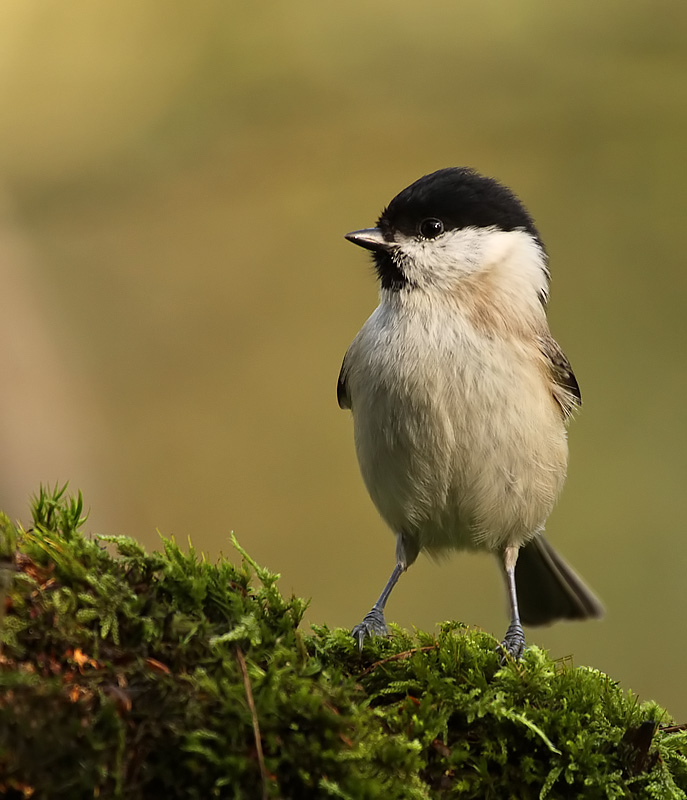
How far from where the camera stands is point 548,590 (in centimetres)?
324

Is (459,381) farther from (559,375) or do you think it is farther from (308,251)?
(308,251)

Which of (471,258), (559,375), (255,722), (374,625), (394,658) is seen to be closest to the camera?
(255,722)

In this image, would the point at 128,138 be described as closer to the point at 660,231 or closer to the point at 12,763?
the point at 660,231

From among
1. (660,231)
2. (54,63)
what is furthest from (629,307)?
(54,63)

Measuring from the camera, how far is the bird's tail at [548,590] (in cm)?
318

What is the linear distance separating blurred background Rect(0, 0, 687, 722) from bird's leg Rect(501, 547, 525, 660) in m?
2.17

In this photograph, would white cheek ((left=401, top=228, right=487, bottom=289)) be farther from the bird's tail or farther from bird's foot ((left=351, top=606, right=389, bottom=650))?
the bird's tail

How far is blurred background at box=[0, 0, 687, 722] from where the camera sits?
474cm

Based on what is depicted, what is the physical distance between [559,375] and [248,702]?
6.36 ft

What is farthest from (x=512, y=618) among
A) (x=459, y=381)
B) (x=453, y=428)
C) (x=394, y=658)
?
(x=394, y=658)

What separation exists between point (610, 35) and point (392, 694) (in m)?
4.63

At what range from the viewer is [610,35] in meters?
4.84

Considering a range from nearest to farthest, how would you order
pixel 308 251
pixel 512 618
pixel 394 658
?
1. pixel 394 658
2. pixel 512 618
3. pixel 308 251

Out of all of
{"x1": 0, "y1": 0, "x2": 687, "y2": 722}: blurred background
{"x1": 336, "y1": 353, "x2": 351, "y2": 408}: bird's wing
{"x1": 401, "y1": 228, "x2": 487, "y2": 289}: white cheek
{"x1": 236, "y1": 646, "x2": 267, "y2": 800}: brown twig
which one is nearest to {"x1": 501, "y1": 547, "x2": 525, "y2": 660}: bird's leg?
{"x1": 336, "y1": 353, "x2": 351, "y2": 408}: bird's wing
